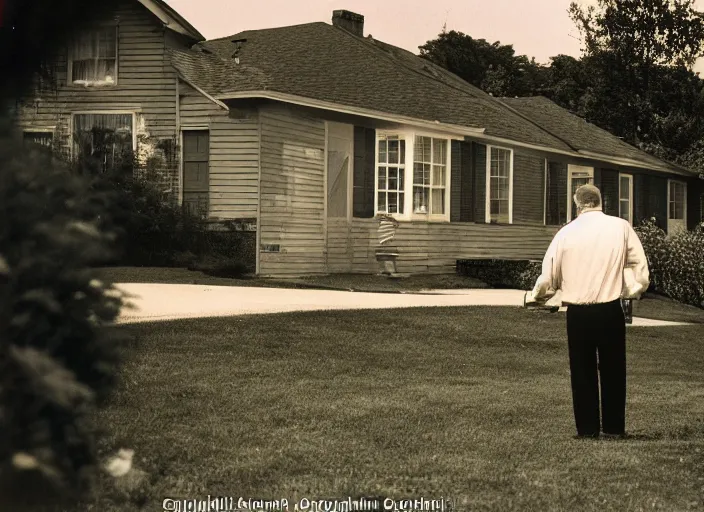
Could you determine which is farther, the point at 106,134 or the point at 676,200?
the point at 676,200

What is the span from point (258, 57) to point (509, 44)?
89.1 ft

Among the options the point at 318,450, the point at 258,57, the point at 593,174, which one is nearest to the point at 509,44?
the point at 593,174

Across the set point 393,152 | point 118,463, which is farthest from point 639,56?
point 118,463

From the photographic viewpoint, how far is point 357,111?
22531mm

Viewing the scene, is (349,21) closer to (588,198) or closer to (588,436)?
(588,198)

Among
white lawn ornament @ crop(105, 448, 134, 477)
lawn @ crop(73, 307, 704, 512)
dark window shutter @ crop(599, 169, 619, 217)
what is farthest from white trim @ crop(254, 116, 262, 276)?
white lawn ornament @ crop(105, 448, 134, 477)

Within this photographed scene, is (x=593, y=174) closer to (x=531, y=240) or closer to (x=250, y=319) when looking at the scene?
(x=531, y=240)

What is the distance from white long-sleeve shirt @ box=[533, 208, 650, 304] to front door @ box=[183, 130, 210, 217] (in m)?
14.1

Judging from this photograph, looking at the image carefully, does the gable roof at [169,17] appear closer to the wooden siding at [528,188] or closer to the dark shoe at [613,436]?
the wooden siding at [528,188]

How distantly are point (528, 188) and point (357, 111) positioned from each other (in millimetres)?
7993

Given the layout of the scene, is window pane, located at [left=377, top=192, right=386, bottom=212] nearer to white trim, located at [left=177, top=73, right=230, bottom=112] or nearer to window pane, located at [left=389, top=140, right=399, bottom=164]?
window pane, located at [left=389, top=140, right=399, bottom=164]

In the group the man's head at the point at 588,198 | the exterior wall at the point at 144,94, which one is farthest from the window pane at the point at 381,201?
the man's head at the point at 588,198

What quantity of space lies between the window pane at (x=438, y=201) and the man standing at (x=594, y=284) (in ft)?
56.1

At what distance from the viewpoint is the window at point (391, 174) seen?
2356 cm
